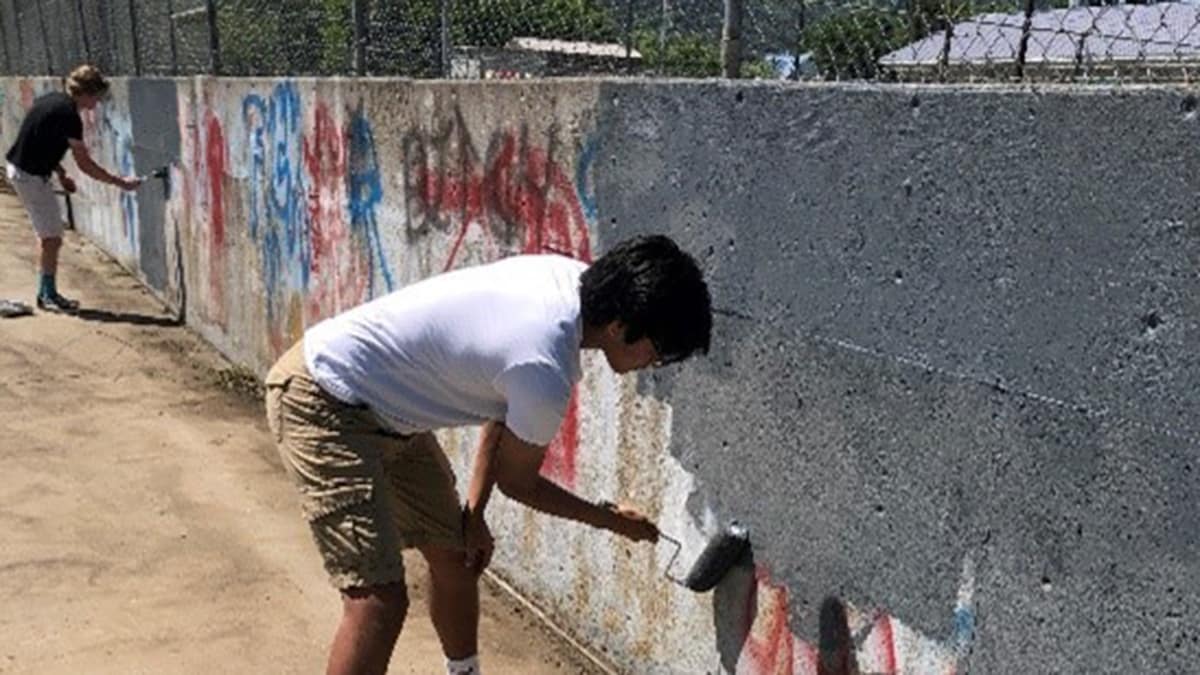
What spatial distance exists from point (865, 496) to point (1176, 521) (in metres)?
0.78

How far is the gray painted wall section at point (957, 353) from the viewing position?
208cm

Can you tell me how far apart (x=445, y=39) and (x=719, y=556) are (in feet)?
8.94

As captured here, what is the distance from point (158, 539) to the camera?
4.77m

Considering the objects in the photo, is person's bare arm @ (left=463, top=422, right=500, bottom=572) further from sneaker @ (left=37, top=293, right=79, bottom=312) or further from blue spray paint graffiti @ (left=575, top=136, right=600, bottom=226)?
sneaker @ (left=37, top=293, right=79, bottom=312)

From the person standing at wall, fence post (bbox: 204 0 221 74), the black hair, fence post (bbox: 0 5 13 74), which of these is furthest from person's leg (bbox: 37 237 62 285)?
fence post (bbox: 0 5 13 74)

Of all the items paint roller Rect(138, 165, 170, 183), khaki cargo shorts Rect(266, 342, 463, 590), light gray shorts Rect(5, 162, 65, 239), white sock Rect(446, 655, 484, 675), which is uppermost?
khaki cargo shorts Rect(266, 342, 463, 590)

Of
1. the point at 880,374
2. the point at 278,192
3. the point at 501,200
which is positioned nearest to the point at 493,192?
the point at 501,200

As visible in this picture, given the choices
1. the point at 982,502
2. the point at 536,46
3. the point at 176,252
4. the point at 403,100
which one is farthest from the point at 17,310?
the point at 982,502

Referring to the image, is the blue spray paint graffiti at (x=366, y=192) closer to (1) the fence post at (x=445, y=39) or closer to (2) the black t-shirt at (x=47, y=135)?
(1) the fence post at (x=445, y=39)

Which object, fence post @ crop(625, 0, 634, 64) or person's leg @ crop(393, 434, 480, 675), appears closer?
person's leg @ crop(393, 434, 480, 675)

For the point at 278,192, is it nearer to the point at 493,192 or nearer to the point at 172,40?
the point at 493,192

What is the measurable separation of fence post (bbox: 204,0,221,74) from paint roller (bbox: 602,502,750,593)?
18.4 ft

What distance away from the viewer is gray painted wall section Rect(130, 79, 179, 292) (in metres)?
8.50

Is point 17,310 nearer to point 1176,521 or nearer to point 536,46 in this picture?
point 536,46
